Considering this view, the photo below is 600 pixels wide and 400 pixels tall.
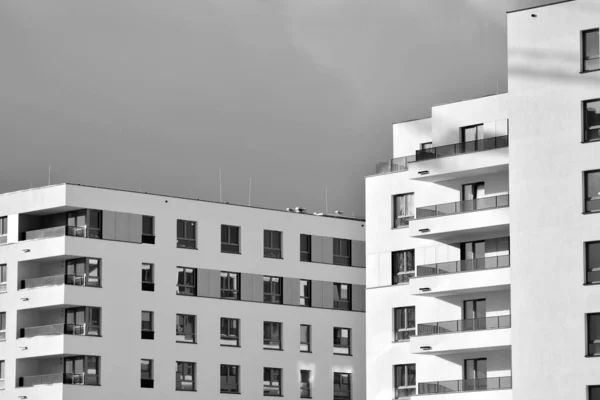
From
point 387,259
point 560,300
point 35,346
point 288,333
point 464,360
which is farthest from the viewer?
point 288,333

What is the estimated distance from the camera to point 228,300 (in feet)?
328

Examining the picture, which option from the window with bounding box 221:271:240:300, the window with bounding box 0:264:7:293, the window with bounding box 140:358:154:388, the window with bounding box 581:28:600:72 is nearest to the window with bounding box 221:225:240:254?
the window with bounding box 221:271:240:300

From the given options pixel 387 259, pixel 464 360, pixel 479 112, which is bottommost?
pixel 464 360

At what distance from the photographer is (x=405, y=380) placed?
83.0 m

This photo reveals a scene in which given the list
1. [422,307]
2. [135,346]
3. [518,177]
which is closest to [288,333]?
[135,346]

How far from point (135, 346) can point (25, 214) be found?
36.7 ft

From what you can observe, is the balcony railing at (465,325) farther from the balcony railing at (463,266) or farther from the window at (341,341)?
the window at (341,341)

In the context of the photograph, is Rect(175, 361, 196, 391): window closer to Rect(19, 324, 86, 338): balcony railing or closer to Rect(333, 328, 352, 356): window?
Rect(19, 324, 86, 338): balcony railing

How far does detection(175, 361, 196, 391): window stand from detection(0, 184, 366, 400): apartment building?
0.09 metres

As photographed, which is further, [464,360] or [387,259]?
[387,259]

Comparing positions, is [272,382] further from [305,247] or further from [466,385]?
[466,385]

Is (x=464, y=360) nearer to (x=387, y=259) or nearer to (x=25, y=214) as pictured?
(x=387, y=259)

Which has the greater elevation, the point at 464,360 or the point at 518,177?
the point at 518,177

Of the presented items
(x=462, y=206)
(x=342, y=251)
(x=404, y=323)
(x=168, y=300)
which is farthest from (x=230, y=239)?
(x=462, y=206)
